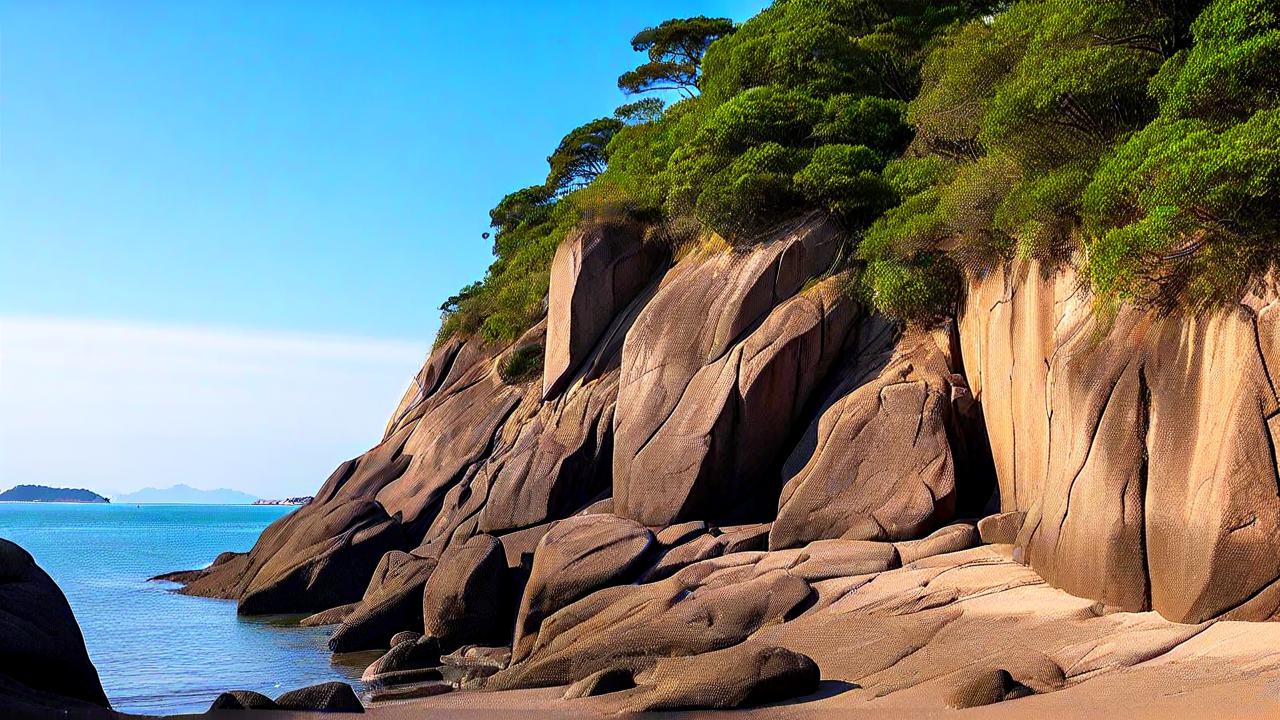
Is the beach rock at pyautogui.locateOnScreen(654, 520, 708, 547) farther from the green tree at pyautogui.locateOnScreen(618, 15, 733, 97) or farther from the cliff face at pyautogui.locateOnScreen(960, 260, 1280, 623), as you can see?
the green tree at pyautogui.locateOnScreen(618, 15, 733, 97)

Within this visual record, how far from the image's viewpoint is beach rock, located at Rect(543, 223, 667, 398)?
98.5ft

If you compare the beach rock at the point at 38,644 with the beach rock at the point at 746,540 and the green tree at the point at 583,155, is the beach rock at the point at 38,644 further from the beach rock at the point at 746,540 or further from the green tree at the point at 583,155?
the green tree at the point at 583,155

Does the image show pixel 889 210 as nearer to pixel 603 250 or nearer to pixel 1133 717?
pixel 603 250

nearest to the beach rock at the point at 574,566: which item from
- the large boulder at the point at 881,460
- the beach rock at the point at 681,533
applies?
the beach rock at the point at 681,533

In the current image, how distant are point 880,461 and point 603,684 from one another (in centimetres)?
864

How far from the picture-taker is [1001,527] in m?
17.3

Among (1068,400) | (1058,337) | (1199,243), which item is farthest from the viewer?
(1058,337)

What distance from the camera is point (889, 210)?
23.4 metres

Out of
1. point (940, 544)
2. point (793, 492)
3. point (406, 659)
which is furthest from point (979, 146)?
point (406, 659)

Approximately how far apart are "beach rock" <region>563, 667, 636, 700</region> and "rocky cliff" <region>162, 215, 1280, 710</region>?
0.05 meters

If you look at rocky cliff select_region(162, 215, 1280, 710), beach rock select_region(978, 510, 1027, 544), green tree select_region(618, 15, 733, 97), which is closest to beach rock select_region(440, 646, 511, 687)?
rocky cliff select_region(162, 215, 1280, 710)

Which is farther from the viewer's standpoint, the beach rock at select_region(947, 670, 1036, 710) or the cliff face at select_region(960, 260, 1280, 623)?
the cliff face at select_region(960, 260, 1280, 623)

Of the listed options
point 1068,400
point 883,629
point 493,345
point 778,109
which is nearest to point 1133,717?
point 883,629

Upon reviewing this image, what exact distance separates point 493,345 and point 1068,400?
26124 mm
